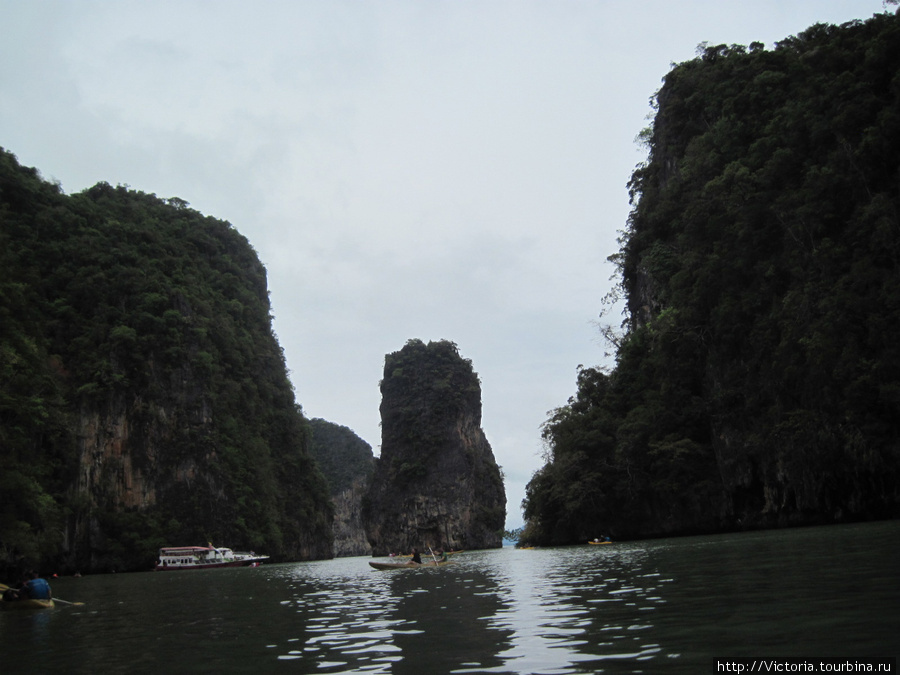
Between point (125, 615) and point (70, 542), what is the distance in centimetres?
3420

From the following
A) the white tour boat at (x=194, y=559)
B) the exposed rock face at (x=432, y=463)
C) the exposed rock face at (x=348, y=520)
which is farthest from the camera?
the exposed rock face at (x=348, y=520)

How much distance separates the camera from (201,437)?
159 feet

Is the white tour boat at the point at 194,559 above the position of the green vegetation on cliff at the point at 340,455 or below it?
below

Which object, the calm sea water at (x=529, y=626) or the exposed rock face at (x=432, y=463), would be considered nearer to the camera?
the calm sea water at (x=529, y=626)

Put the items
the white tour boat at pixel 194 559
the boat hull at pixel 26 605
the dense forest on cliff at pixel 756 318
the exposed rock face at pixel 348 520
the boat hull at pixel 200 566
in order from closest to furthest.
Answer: the boat hull at pixel 26 605 < the dense forest on cliff at pixel 756 318 < the boat hull at pixel 200 566 < the white tour boat at pixel 194 559 < the exposed rock face at pixel 348 520

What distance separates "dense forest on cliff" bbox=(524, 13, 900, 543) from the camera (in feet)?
78.1

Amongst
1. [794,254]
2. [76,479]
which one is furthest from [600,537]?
[76,479]

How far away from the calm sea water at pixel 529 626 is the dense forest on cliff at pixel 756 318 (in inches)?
522

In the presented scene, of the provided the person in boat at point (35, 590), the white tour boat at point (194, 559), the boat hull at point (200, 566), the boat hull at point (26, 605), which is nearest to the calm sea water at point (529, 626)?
the boat hull at point (26, 605)

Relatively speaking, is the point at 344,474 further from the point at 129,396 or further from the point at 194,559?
the point at 194,559

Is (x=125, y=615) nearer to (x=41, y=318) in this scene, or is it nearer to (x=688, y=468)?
(x=688, y=468)

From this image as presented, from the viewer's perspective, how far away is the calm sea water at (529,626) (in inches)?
204

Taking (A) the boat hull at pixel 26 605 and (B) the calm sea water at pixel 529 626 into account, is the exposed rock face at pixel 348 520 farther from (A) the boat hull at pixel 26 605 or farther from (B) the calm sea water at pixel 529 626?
(B) the calm sea water at pixel 529 626

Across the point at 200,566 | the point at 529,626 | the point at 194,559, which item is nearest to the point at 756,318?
the point at 529,626
